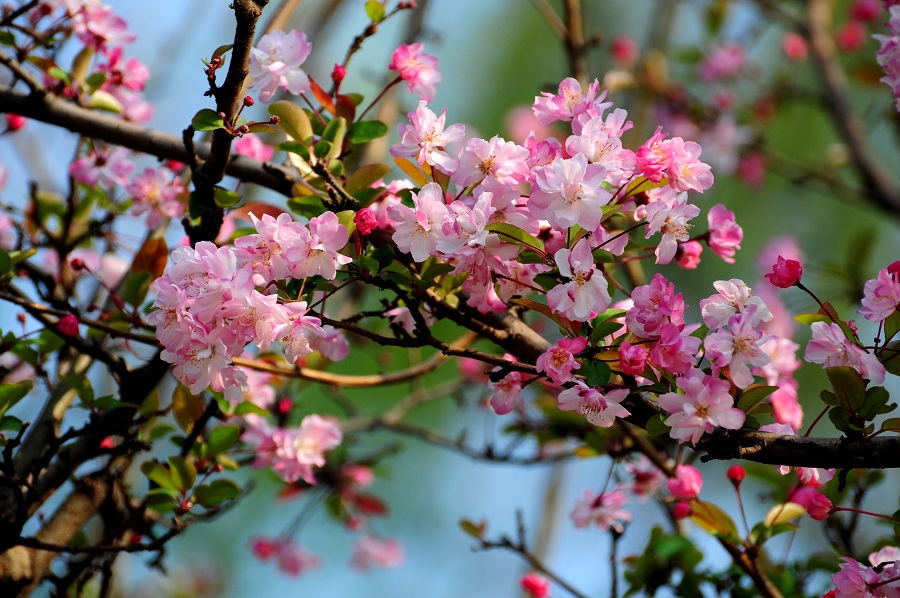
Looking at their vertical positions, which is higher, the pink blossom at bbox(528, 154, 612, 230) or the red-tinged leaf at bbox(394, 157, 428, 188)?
the red-tinged leaf at bbox(394, 157, 428, 188)

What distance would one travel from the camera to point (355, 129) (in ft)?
4.23

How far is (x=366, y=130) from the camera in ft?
4.22

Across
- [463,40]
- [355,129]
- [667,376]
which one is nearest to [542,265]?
[667,376]

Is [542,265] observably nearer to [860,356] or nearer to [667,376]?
[667,376]

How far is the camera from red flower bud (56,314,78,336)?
1308 millimetres

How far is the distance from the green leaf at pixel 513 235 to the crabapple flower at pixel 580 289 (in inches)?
2.9

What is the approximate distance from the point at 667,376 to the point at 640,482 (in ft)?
2.49

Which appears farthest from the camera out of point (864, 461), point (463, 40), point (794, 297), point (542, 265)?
point (463, 40)

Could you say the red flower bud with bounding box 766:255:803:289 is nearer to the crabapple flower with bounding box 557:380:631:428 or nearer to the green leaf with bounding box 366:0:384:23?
the crabapple flower with bounding box 557:380:631:428

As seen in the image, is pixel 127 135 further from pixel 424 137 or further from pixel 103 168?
pixel 424 137

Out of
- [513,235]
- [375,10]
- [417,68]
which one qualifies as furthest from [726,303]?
[375,10]

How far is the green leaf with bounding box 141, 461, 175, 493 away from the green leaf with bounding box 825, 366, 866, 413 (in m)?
1.04

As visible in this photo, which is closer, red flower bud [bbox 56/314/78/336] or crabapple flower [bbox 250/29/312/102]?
crabapple flower [bbox 250/29/312/102]

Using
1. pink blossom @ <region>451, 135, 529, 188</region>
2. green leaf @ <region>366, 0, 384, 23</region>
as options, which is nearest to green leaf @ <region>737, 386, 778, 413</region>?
pink blossom @ <region>451, 135, 529, 188</region>
